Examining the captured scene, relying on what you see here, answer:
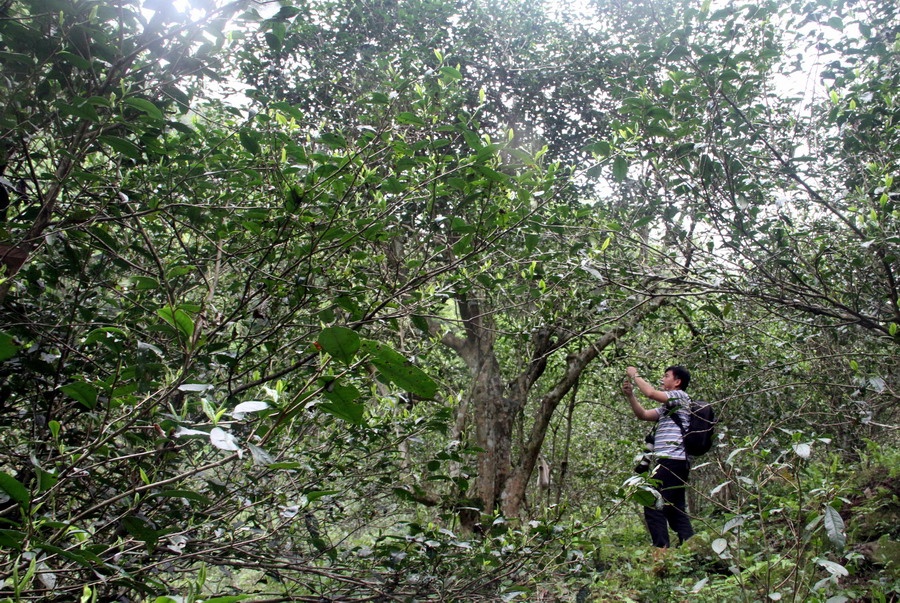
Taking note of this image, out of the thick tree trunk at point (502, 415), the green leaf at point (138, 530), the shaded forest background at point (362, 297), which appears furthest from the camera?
the thick tree trunk at point (502, 415)

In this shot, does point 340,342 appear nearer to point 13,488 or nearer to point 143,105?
point 13,488

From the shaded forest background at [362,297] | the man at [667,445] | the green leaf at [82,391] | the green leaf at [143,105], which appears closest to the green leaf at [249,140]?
the shaded forest background at [362,297]

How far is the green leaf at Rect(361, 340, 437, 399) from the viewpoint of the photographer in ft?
3.54

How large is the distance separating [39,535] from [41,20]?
1560 millimetres

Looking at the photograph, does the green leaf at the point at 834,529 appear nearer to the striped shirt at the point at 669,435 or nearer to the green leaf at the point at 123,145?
the striped shirt at the point at 669,435

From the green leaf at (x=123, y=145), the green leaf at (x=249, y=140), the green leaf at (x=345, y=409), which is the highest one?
the green leaf at (x=249, y=140)

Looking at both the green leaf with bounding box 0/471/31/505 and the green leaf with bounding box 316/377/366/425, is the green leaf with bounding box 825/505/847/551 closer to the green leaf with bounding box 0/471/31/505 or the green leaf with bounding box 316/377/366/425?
the green leaf with bounding box 316/377/366/425

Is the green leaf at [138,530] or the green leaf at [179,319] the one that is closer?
the green leaf at [179,319]

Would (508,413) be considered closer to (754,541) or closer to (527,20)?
(754,541)

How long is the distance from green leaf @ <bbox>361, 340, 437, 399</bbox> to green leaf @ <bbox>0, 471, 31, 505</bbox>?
2.29ft

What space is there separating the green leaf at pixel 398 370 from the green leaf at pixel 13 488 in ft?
2.29

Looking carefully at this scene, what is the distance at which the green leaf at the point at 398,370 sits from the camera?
1079mm

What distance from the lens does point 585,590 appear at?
108 inches

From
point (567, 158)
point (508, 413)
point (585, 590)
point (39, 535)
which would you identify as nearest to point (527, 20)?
point (567, 158)
